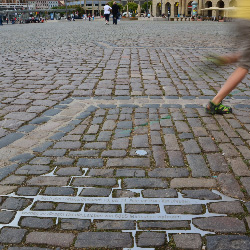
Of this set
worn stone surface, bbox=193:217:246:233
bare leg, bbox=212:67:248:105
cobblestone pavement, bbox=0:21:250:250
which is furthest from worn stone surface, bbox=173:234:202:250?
bare leg, bbox=212:67:248:105

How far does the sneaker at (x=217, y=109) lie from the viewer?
13.9 feet

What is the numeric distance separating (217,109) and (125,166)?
1.77m

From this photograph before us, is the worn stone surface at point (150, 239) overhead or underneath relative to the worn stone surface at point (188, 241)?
overhead

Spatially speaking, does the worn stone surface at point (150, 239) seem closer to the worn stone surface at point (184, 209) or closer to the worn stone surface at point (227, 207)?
the worn stone surface at point (184, 209)

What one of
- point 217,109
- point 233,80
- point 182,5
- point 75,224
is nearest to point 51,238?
point 75,224

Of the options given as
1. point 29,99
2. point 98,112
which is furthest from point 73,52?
point 98,112

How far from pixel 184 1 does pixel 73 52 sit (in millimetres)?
78279

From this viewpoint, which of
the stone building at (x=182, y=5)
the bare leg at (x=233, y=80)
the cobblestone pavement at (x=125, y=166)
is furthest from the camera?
the stone building at (x=182, y=5)

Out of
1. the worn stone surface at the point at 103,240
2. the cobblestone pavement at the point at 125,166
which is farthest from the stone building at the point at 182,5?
the worn stone surface at the point at 103,240

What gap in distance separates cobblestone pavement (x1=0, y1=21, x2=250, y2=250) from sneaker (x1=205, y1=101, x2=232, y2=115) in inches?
4.5

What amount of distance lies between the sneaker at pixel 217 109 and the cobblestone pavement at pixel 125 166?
0.12 m

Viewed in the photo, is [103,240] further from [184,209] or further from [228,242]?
[228,242]

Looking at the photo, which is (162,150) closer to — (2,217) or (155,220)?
(155,220)

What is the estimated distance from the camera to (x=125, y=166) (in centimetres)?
297
